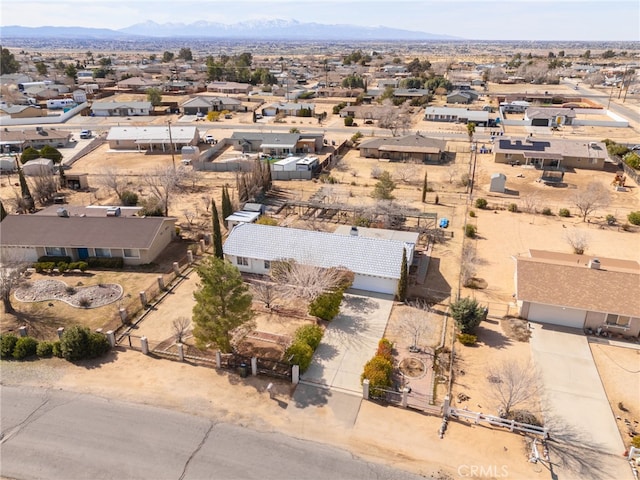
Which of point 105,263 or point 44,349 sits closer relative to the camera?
point 44,349

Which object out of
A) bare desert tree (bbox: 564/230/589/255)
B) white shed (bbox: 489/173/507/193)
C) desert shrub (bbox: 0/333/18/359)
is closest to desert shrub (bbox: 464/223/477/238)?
bare desert tree (bbox: 564/230/589/255)

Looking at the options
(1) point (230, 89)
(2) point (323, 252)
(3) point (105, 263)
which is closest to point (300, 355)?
(2) point (323, 252)

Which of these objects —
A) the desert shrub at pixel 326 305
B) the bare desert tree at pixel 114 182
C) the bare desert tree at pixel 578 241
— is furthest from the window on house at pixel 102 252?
the bare desert tree at pixel 578 241

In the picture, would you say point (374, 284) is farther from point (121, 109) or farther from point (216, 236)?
point (121, 109)

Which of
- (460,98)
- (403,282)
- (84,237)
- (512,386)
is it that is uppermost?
(460,98)

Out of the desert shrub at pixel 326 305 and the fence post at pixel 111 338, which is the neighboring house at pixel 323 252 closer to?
the desert shrub at pixel 326 305

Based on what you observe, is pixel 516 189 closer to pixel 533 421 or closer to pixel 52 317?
pixel 533 421
